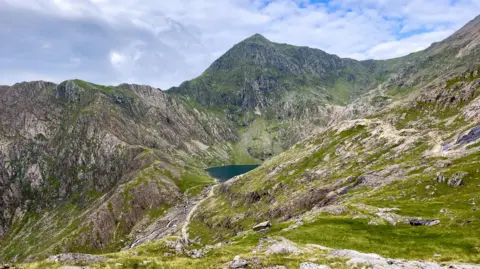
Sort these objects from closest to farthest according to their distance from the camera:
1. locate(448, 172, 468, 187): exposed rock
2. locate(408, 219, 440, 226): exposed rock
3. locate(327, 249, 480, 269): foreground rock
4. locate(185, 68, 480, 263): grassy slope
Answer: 1. locate(327, 249, 480, 269): foreground rock
2. locate(185, 68, 480, 263): grassy slope
3. locate(408, 219, 440, 226): exposed rock
4. locate(448, 172, 468, 187): exposed rock

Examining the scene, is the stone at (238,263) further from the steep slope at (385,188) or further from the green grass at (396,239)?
the steep slope at (385,188)

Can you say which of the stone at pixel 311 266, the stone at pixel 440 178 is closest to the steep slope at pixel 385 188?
the stone at pixel 440 178

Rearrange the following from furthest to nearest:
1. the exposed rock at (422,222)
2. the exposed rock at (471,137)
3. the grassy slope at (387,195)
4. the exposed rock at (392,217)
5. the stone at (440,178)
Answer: the exposed rock at (471,137) < the stone at (440,178) < the exposed rock at (392,217) < the exposed rock at (422,222) < the grassy slope at (387,195)

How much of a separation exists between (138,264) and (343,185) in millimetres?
93994

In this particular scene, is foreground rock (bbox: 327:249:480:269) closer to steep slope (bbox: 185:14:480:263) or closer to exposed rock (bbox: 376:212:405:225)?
steep slope (bbox: 185:14:480:263)

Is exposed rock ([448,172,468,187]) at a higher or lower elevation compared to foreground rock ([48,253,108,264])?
lower

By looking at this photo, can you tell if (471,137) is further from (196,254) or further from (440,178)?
(196,254)

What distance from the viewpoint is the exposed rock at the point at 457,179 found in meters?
71.8

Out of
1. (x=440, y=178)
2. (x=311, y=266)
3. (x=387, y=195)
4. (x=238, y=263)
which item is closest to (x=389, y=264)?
(x=311, y=266)

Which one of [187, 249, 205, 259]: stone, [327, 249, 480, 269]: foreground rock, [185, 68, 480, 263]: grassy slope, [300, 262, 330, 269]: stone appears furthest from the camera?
[185, 68, 480, 263]: grassy slope

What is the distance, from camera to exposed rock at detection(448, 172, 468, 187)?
71812mm

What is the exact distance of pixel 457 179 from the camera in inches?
2869

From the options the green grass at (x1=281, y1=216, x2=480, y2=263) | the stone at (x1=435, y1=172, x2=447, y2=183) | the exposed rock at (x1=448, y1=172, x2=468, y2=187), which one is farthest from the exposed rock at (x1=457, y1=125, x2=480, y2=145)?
the green grass at (x1=281, y1=216, x2=480, y2=263)

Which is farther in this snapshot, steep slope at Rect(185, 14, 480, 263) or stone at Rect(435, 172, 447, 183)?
stone at Rect(435, 172, 447, 183)
